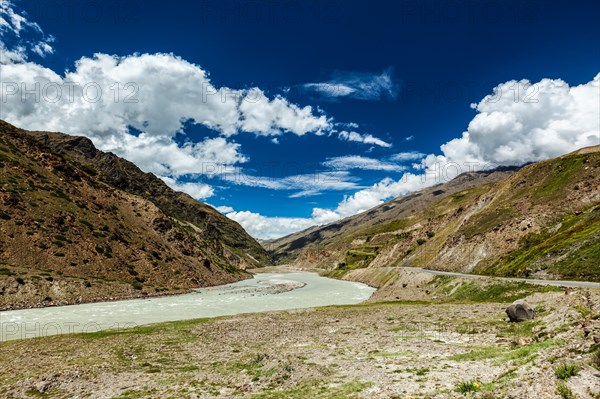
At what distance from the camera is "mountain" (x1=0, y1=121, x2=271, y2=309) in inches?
2650

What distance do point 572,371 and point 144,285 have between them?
8855 centimetres

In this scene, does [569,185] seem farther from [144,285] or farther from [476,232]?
[144,285]

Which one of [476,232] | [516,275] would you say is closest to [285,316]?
[516,275]

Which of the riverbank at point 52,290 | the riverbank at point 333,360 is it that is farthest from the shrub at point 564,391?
the riverbank at point 52,290

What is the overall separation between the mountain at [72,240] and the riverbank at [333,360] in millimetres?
39109

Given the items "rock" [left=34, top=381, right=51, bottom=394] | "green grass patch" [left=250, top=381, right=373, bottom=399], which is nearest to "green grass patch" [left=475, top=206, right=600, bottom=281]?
"green grass patch" [left=250, top=381, right=373, bottom=399]

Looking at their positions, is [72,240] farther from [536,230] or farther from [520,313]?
[536,230]

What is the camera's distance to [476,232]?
102m

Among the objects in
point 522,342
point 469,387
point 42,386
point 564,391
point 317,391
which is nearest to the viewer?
point 564,391

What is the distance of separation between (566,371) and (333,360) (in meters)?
13.7

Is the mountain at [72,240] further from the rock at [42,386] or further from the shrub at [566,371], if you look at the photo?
the shrub at [566,371]

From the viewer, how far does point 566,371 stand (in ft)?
41.8

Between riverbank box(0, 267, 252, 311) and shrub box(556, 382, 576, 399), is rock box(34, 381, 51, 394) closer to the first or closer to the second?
shrub box(556, 382, 576, 399)

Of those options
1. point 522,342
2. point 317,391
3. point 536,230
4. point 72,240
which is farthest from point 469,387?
point 72,240
